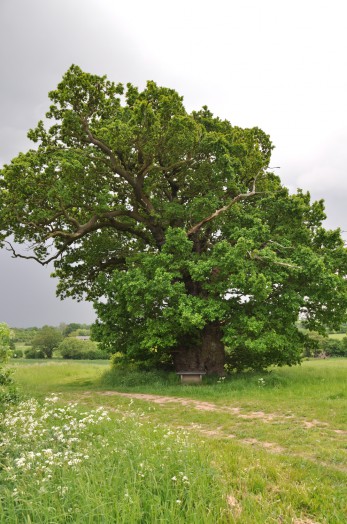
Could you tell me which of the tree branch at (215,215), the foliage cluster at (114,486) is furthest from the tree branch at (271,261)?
the foliage cluster at (114,486)

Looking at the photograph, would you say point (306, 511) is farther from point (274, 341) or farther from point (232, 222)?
point (232, 222)

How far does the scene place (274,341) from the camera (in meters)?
17.1

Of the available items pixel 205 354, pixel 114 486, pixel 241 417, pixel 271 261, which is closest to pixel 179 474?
pixel 114 486

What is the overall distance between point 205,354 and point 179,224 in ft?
24.7

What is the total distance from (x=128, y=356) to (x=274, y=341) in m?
8.13

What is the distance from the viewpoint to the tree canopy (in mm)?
17281

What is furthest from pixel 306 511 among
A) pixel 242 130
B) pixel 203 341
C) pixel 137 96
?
pixel 242 130

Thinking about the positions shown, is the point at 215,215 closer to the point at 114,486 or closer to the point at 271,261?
the point at 271,261

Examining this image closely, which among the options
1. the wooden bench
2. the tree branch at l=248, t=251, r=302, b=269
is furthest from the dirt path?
the tree branch at l=248, t=251, r=302, b=269

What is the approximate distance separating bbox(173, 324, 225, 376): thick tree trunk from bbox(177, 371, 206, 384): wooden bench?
1020mm

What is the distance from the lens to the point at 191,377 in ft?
61.1

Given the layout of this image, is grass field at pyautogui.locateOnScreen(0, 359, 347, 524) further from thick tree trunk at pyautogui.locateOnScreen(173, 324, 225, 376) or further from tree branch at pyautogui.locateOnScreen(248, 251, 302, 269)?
thick tree trunk at pyautogui.locateOnScreen(173, 324, 225, 376)

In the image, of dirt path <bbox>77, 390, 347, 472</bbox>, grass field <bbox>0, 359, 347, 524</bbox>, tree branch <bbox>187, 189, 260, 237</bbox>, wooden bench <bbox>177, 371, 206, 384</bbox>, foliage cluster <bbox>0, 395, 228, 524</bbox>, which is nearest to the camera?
foliage cluster <bbox>0, 395, 228, 524</bbox>

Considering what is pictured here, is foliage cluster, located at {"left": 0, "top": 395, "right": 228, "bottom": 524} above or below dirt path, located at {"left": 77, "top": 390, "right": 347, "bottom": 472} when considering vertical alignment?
above
